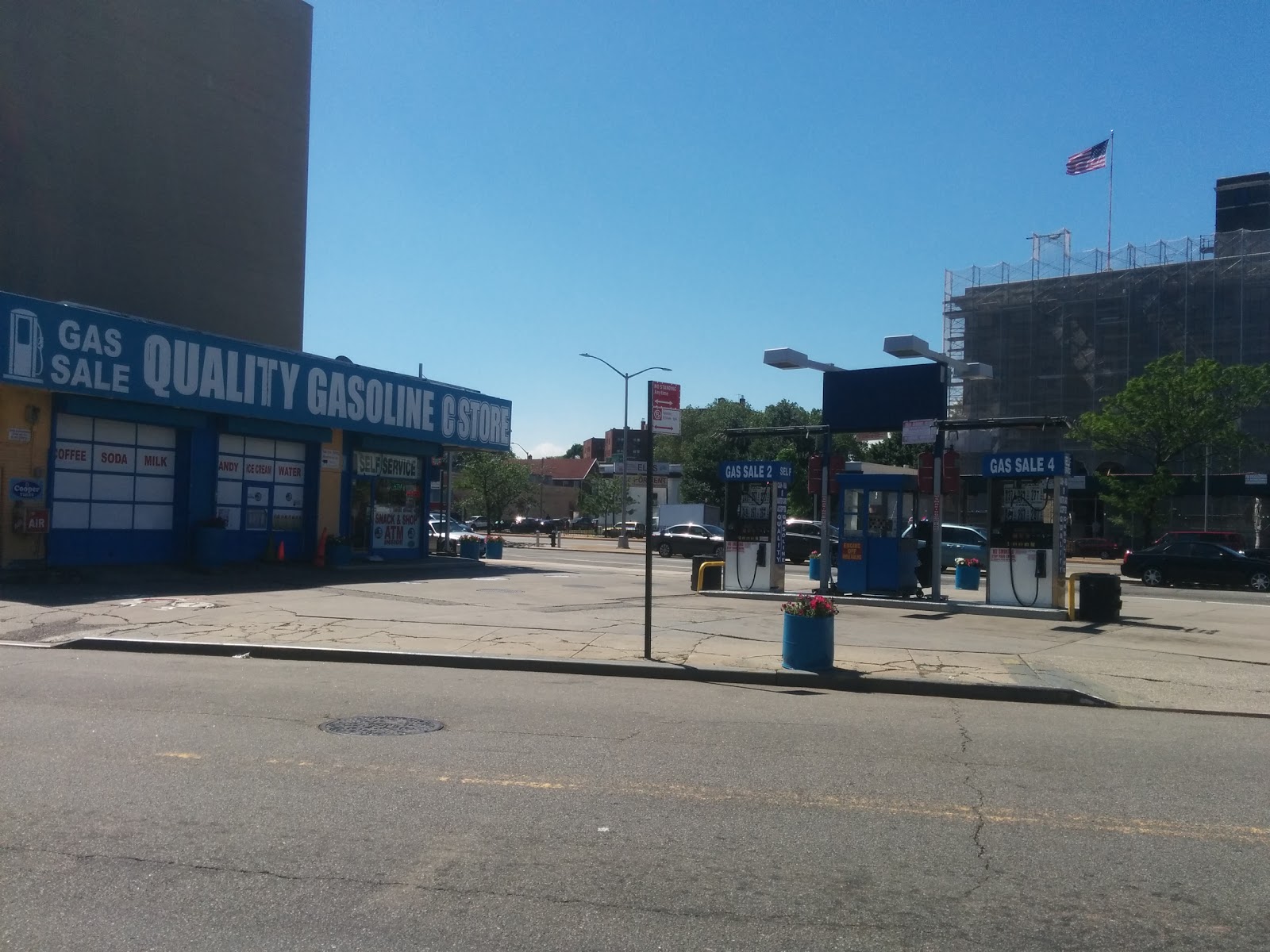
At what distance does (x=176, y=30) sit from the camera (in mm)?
35312

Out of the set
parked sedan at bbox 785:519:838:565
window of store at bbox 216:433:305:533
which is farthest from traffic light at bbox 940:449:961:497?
parked sedan at bbox 785:519:838:565

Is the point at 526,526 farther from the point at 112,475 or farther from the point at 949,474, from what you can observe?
the point at 949,474

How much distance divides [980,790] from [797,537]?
30364 mm

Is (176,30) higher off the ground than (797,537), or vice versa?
Answer: (176,30)

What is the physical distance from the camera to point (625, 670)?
40.1ft

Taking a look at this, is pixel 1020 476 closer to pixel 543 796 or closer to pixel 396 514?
pixel 543 796

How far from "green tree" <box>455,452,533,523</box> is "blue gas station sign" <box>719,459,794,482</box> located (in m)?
41.4

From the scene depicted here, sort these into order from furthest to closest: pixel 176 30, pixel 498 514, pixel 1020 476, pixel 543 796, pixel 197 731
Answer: pixel 498 514 < pixel 176 30 < pixel 1020 476 < pixel 197 731 < pixel 543 796

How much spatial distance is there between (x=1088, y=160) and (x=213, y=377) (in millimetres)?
41821

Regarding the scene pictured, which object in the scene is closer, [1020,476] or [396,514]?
[1020,476]

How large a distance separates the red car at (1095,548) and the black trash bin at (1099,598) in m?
32.1

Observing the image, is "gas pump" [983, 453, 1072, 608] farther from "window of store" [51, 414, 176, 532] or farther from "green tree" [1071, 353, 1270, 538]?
"green tree" [1071, 353, 1270, 538]

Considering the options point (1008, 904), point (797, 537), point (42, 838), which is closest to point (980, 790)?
point (1008, 904)

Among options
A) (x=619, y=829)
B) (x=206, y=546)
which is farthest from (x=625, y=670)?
(x=206, y=546)
